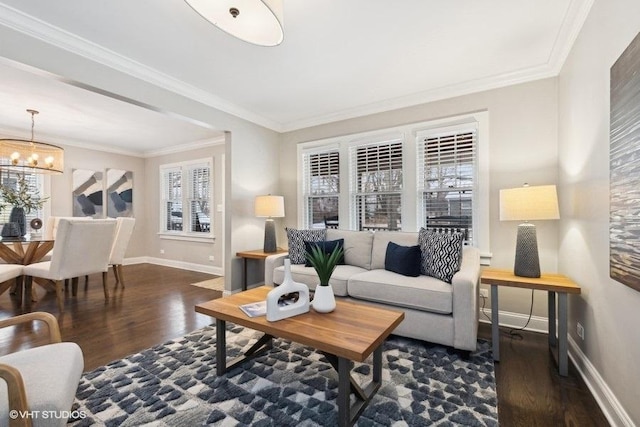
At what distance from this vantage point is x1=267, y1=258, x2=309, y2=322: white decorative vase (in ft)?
5.65

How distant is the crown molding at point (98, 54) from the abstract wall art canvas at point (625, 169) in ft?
11.8

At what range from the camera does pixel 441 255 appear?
8.50 feet

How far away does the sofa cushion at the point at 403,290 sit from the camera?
89.8 inches

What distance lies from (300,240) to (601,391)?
2.74m

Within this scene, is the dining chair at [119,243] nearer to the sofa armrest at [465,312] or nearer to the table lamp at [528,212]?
the sofa armrest at [465,312]

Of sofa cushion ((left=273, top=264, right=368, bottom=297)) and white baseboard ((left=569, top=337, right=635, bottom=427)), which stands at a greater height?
sofa cushion ((left=273, top=264, right=368, bottom=297))

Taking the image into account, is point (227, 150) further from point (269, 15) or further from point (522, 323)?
point (522, 323)

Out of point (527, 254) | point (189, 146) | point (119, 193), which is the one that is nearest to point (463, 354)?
point (527, 254)

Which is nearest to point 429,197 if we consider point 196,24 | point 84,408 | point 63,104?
point 196,24

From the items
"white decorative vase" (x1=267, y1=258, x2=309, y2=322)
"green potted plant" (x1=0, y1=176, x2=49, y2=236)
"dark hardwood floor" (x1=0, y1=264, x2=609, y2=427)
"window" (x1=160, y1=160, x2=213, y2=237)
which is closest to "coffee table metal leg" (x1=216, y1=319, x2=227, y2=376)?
"white decorative vase" (x1=267, y1=258, x2=309, y2=322)

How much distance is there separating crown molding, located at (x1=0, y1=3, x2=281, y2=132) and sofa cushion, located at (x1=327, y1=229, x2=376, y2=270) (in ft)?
7.74

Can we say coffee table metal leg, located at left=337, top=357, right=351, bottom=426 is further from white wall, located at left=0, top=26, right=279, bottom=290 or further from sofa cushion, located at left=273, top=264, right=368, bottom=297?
white wall, located at left=0, top=26, right=279, bottom=290

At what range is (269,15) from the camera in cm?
167

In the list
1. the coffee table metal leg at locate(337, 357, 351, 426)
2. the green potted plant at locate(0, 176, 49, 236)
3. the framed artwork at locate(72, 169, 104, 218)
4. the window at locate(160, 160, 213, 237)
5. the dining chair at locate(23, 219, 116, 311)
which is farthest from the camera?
the window at locate(160, 160, 213, 237)
